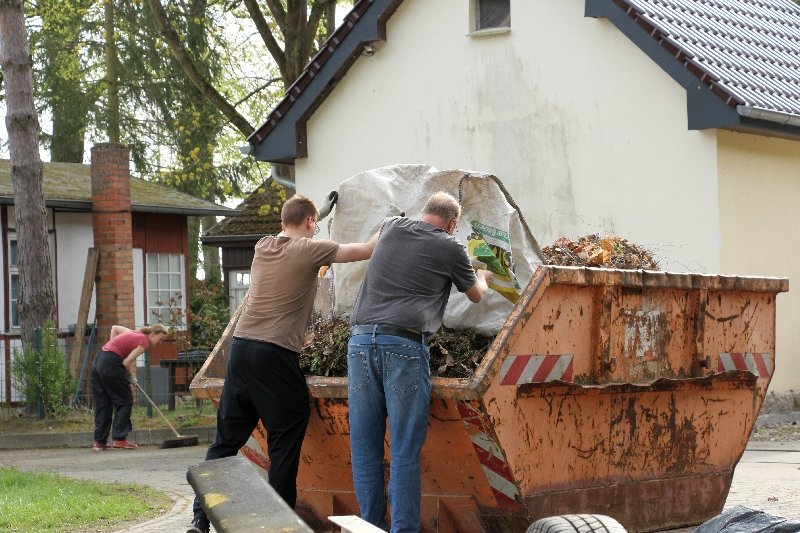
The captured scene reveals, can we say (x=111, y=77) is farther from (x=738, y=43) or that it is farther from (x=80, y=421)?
(x=738, y=43)

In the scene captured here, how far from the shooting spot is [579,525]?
18.4 ft

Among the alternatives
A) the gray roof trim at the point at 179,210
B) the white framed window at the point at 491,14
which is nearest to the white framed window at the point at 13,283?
the gray roof trim at the point at 179,210

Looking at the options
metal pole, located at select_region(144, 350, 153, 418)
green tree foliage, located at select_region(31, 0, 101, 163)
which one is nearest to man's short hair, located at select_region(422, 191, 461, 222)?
metal pole, located at select_region(144, 350, 153, 418)

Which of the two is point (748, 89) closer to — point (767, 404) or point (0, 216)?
point (767, 404)

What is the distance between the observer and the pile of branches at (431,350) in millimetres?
6543

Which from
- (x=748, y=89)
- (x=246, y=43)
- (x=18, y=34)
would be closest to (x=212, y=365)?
(x=748, y=89)

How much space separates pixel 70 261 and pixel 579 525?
1807 centimetres

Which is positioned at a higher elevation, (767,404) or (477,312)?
(477,312)

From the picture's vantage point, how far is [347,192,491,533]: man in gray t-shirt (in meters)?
6.26

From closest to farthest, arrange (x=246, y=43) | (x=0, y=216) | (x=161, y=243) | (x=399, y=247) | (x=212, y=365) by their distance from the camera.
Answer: (x=399, y=247), (x=212, y=365), (x=0, y=216), (x=161, y=243), (x=246, y=43)

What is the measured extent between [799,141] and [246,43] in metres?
17.7

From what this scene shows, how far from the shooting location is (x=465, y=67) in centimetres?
1670

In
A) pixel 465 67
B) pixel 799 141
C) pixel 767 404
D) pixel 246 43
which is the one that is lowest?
pixel 767 404

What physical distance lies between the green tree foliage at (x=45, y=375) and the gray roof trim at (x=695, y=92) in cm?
870
